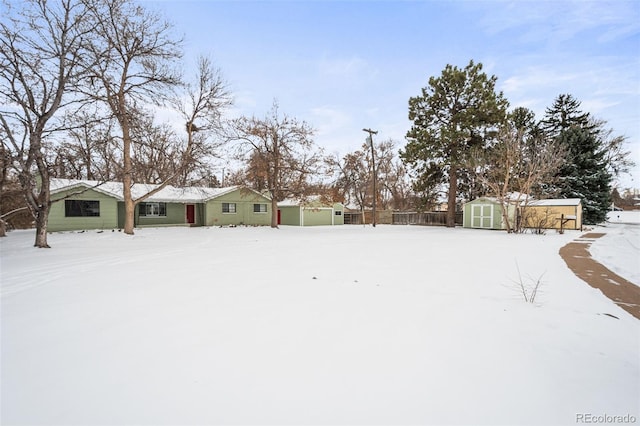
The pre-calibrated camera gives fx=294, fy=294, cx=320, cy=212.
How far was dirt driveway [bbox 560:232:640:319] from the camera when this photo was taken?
14.5ft

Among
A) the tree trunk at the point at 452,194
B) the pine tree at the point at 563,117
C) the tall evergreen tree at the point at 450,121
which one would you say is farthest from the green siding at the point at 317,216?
the pine tree at the point at 563,117

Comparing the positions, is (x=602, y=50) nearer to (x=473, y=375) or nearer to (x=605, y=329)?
(x=605, y=329)

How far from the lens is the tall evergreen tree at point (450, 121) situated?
20375mm

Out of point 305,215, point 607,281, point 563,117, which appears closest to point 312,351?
point 607,281

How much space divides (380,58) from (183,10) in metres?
8.64

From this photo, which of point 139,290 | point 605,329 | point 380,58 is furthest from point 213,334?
point 380,58

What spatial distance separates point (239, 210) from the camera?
2330 centimetres

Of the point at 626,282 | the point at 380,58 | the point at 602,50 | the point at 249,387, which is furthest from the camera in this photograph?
the point at 380,58

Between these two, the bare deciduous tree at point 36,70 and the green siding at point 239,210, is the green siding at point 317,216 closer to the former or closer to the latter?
the green siding at point 239,210

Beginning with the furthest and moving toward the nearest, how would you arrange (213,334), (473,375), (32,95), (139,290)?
(32,95)
(139,290)
(213,334)
(473,375)

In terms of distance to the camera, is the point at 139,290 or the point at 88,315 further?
the point at 139,290

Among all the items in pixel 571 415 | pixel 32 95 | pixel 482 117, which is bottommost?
pixel 571 415

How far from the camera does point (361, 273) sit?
622 centimetres

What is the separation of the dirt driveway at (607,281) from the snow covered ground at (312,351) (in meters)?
0.29
